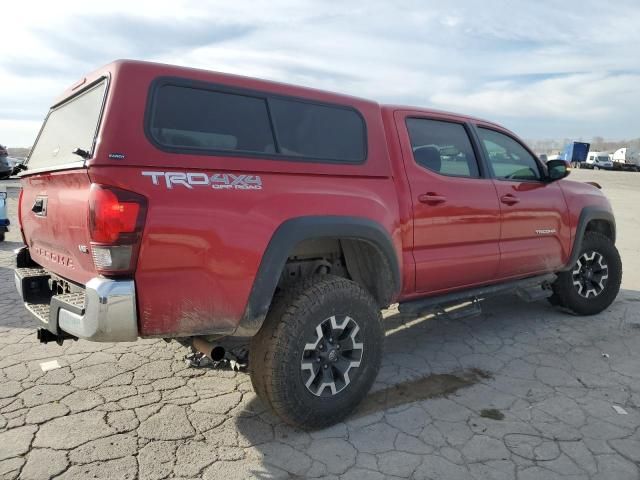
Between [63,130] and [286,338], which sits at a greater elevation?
[63,130]

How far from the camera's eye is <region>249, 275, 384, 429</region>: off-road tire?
8.85 feet

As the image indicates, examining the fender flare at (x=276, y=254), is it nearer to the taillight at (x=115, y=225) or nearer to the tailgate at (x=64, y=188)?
the taillight at (x=115, y=225)

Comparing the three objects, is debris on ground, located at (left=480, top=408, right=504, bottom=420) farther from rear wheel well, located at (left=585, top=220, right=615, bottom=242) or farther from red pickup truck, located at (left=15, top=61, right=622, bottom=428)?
rear wheel well, located at (left=585, top=220, right=615, bottom=242)

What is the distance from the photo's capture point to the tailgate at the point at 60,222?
241cm

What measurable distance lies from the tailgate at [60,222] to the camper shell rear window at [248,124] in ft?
1.57

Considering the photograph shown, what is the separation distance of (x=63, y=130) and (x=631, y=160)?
56173 millimetres

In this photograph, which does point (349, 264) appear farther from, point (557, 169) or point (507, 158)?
point (557, 169)

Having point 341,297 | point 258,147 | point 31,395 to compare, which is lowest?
point 31,395

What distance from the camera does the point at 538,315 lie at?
207 inches

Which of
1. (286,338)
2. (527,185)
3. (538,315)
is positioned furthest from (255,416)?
(538,315)

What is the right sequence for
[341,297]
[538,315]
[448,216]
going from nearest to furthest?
[341,297] < [448,216] < [538,315]

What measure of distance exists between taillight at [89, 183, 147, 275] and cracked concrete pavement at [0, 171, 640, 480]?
110 centimetres

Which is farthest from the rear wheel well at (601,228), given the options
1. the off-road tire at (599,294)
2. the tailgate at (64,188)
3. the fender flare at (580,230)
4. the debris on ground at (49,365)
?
the debris on ground at (49,365)

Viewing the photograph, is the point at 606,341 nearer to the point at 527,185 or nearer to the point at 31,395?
the point at 527,185
